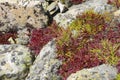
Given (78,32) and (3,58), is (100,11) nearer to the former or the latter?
(78,32)

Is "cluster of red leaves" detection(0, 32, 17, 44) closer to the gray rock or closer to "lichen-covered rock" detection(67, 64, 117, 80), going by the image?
the gray rock

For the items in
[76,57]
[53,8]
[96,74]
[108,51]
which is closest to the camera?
[96,74]

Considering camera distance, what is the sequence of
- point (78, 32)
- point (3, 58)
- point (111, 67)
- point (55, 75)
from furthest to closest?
point (78, 32)
point (3, 58)
point (55, 75)
point (111, 67)

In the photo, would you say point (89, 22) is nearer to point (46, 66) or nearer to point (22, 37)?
point (46, 66)

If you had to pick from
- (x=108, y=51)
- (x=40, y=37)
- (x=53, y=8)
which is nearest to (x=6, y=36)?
(x=40, y=37)

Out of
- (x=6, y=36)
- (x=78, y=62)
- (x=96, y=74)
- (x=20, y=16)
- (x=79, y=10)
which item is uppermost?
(x=20, y=16)

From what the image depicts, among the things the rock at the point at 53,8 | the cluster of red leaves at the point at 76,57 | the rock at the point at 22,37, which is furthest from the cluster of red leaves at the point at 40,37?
the cluster of red leaves at the point at 76,57

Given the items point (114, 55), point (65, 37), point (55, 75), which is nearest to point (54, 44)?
point (65, 37)

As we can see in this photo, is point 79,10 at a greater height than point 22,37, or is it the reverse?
point 79,10
